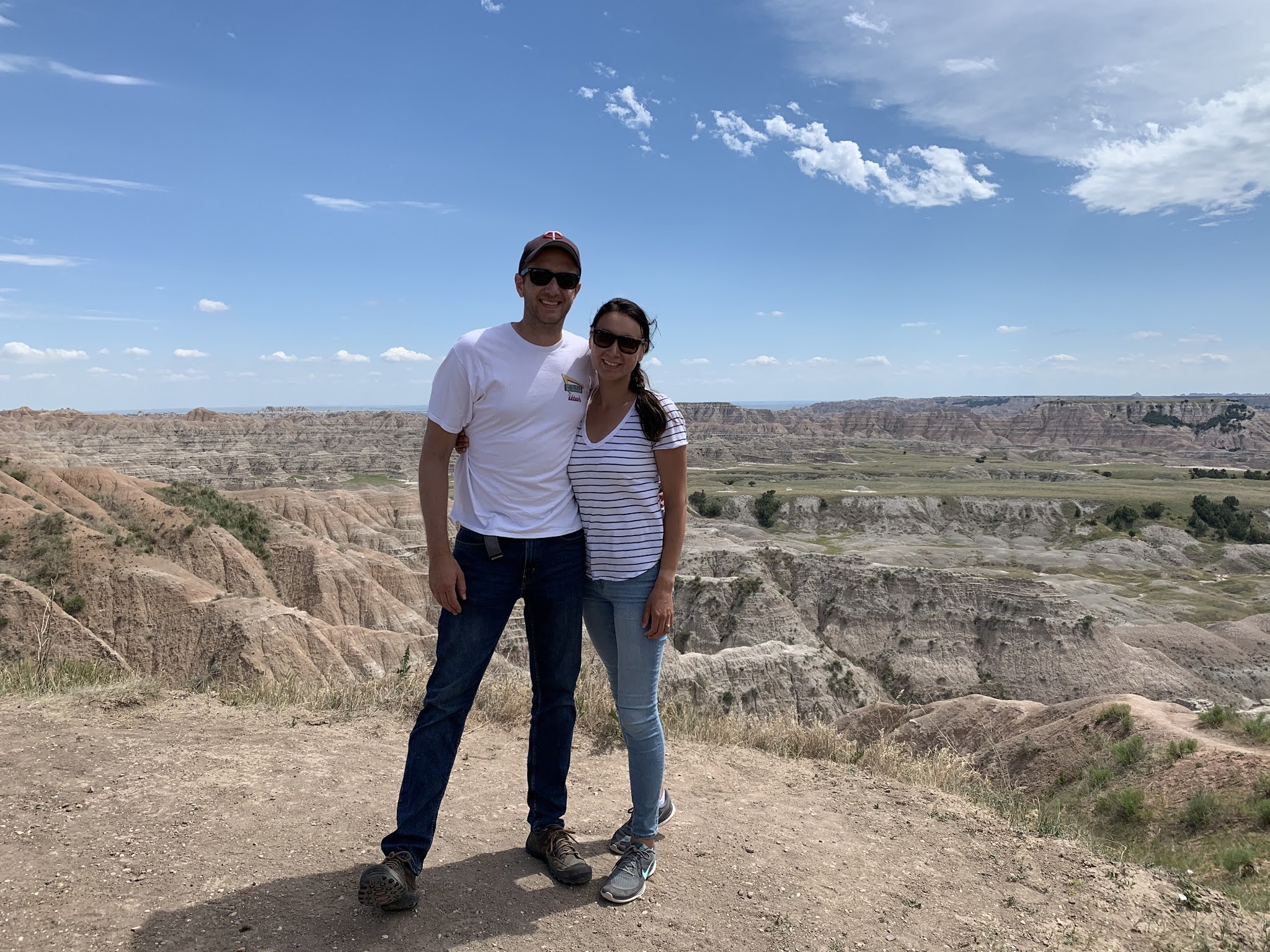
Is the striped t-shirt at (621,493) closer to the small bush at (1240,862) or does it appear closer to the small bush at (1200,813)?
the small bush at (1240,862)

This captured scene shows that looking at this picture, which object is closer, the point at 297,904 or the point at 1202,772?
the point at 297,904

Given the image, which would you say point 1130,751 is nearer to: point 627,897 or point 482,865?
point 627,897

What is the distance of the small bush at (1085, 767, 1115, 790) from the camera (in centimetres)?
1011

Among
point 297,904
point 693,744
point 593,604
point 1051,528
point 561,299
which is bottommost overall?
point 1051,528

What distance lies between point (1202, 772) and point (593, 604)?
912cm

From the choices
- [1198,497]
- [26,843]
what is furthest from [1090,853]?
[1198,497]

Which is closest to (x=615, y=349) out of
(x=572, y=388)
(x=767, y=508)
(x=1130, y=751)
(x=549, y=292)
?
(x=572, y=388)

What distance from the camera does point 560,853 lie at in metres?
3.34

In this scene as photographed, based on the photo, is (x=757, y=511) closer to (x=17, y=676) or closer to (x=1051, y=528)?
(x=1051, y=528)

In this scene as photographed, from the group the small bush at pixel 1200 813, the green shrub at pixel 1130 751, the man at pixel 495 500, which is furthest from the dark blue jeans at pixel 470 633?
the green shrub at pixel 1130 751

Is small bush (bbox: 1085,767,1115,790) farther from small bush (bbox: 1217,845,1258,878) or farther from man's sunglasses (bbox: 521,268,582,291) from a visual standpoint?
man's sunglasses (bbox: 521,268,582,291)

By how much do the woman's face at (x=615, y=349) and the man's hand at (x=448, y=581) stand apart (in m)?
1.00

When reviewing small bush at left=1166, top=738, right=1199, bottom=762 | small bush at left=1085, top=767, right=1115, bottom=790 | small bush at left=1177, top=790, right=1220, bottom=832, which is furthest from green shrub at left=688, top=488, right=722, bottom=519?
small bush at left=1177, top=790, right=1220, bottom=832

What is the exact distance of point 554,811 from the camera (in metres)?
3.50
